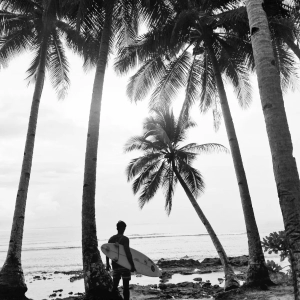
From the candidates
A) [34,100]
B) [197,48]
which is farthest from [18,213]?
[197,48]

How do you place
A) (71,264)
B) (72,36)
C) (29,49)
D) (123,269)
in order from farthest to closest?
1. (71,264)
2. (29,49)
3. (72,36)
4. (123,269)

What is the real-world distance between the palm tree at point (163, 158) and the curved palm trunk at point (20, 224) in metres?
7.18

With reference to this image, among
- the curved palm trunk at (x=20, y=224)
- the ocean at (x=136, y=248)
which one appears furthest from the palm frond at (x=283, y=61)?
the ocean at (x=136, y=248)

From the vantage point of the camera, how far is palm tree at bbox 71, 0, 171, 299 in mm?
7922

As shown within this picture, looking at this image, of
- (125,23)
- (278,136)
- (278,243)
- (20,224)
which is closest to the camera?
(278,136)

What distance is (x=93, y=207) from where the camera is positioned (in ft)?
28.1

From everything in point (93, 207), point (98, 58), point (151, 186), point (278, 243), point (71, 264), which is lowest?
point (71, 264)

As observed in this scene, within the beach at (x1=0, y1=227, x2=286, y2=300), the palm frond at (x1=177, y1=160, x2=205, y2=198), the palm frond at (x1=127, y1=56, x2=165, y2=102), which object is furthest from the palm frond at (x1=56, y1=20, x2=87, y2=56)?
the beach at (x1=0, y1=227, x2=286, y2=300)

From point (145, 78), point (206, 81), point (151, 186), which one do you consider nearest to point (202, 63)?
point (206, 81)

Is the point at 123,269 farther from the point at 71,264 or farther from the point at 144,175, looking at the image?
the point at 71,264

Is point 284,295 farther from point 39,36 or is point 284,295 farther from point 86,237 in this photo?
point 39,36

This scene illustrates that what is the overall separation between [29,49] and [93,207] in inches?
346

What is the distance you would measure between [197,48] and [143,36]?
220 cm

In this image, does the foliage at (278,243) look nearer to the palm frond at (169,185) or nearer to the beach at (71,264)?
the beach at (71,264)
